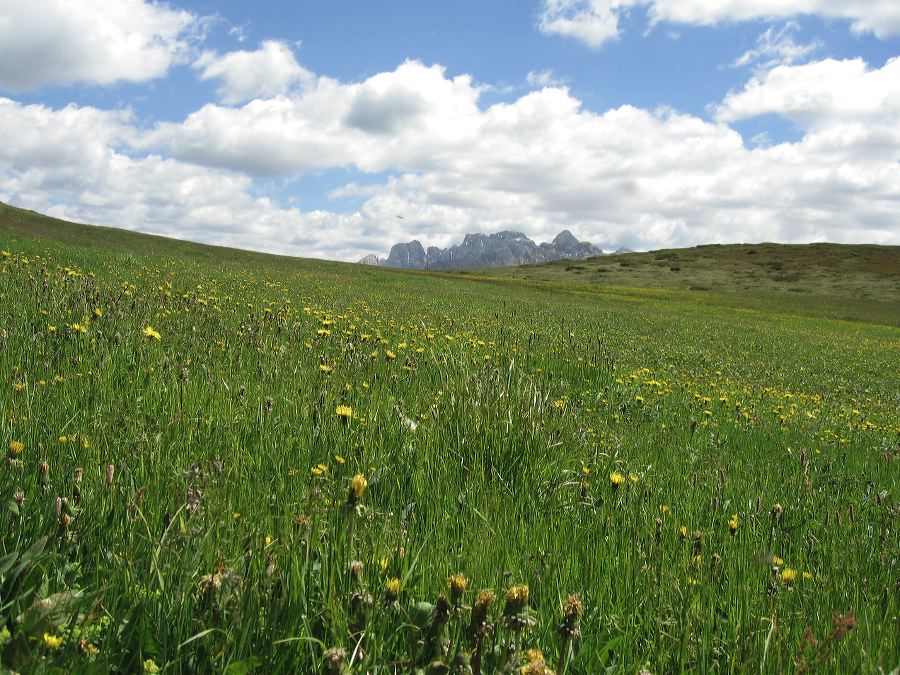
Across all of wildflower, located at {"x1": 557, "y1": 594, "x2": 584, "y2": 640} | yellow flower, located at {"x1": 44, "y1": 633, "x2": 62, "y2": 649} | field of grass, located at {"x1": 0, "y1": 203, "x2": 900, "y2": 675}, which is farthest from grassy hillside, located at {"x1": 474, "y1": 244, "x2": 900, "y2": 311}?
yellow flower, located at {"x1": 44, "y1": 633, "x2": 62, "y2": 649}

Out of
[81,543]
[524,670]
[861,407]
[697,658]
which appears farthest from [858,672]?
[861,407]

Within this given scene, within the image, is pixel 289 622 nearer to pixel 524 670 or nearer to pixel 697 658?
pixel 524 670

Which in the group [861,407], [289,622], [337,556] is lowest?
[861,407]

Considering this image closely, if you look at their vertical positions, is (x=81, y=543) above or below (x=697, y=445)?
above

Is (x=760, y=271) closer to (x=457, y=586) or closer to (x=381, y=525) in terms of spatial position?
(x=381, y=525)

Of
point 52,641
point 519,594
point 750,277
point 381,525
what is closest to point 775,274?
point 750,277

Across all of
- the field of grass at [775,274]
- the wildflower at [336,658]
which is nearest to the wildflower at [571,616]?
the wildflower at [336,658]

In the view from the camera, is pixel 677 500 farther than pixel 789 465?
No

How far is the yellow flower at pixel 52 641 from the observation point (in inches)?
48.7

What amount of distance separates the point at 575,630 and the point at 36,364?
12.5ft

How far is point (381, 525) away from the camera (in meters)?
2.20

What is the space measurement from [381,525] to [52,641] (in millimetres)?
1129

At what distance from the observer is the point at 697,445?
5.35 m

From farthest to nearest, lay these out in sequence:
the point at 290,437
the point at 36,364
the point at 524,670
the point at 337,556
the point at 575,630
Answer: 1. the point at 36,364
2. the point at 290,437
3. the point at 337,556
4. the point at 575,630
5. the point at 524,670
